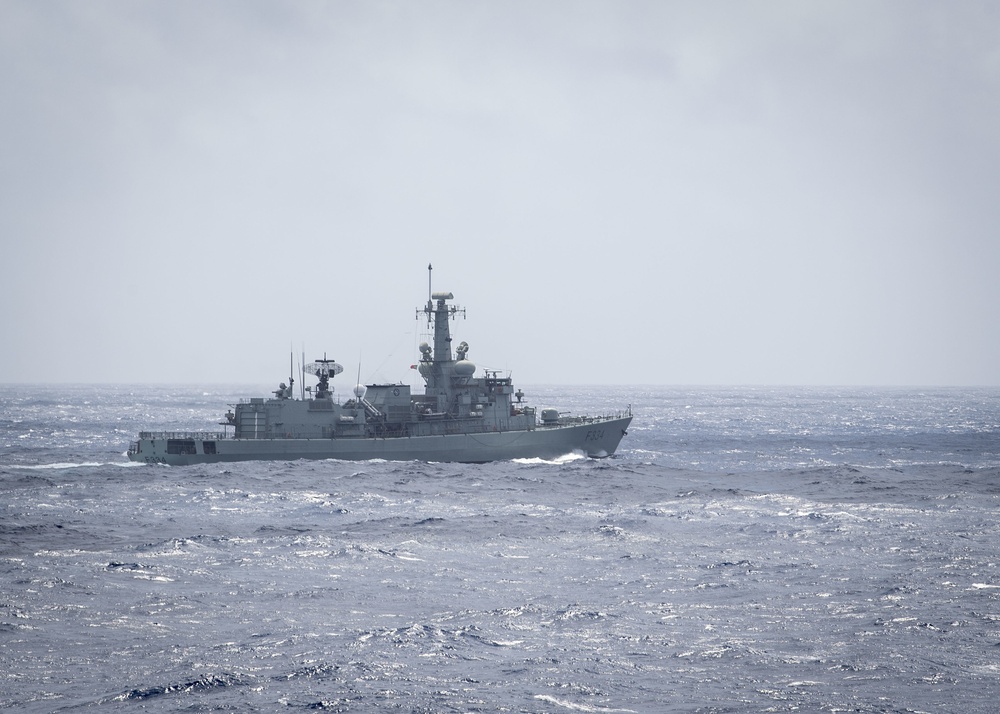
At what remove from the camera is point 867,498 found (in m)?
37.0

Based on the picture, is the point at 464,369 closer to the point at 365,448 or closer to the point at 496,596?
the point at 365,448

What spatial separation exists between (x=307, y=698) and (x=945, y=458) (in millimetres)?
52809

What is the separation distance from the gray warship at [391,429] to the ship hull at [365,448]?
5 centimetres

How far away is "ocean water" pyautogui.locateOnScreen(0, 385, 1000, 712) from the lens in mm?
14680

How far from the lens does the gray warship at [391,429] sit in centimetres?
4825

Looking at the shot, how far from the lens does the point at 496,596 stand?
20516 mm

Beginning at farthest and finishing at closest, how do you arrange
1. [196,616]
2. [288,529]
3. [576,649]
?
1. [288,529]
2. [196,616]
3. [576,649]

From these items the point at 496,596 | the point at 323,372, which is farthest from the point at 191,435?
the point at 496,596

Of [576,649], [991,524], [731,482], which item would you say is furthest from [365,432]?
[576,649]

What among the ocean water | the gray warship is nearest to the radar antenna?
the gray warship

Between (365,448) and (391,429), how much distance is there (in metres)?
2.61

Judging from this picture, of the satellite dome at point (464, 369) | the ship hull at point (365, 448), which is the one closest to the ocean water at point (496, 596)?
the ship hull at point (365, 448)

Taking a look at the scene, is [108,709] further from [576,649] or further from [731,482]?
[731,482]

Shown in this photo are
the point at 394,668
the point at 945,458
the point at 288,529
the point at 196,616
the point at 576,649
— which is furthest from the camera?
the point at 945,458
